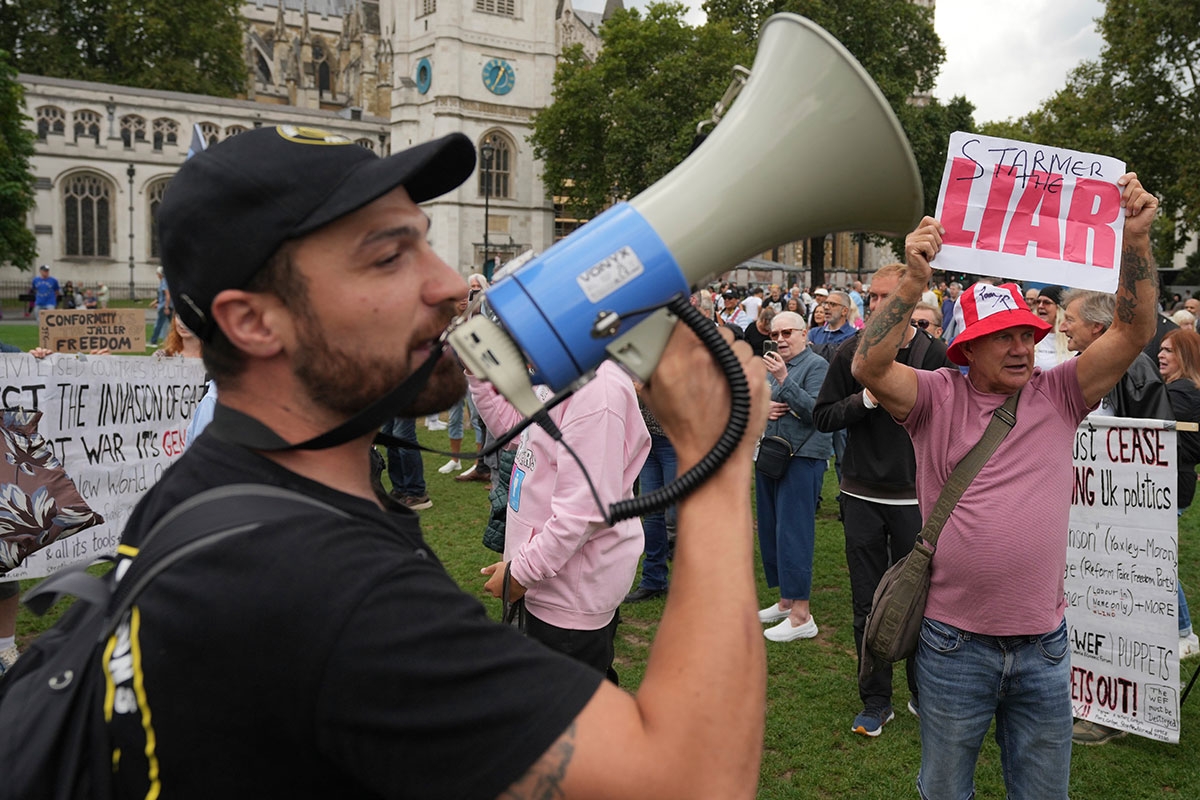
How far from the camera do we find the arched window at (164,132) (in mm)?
52031

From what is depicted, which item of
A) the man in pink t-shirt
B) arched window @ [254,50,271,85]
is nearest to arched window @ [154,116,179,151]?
arched window @ [254,50,271,85]

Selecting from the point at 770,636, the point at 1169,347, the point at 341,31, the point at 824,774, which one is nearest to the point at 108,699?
the point at 824,774

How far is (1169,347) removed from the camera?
6.30 metres

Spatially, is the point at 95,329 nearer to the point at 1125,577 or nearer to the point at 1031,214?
the point at 1031,214

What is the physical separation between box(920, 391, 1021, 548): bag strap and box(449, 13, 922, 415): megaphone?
1904 mm

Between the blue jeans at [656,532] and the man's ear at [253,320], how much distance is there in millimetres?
5731

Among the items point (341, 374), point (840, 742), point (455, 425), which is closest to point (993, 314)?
point (840, 742)

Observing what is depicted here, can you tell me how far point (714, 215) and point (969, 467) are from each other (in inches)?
89.8

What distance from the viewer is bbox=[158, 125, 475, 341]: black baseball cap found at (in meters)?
1.28

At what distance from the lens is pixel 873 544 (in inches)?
210

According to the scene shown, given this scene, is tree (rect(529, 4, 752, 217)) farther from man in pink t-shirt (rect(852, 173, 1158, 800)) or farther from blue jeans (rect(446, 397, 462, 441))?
man in pink t-shirt (rect(852, 173, 1158, 800))

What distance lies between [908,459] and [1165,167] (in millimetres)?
34362

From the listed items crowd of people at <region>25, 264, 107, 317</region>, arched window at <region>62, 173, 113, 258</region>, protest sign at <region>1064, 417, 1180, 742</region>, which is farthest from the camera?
arched window at <region>62, 173, 113, 258</region>

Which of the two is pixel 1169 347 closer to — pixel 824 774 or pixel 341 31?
pixel 824 774
